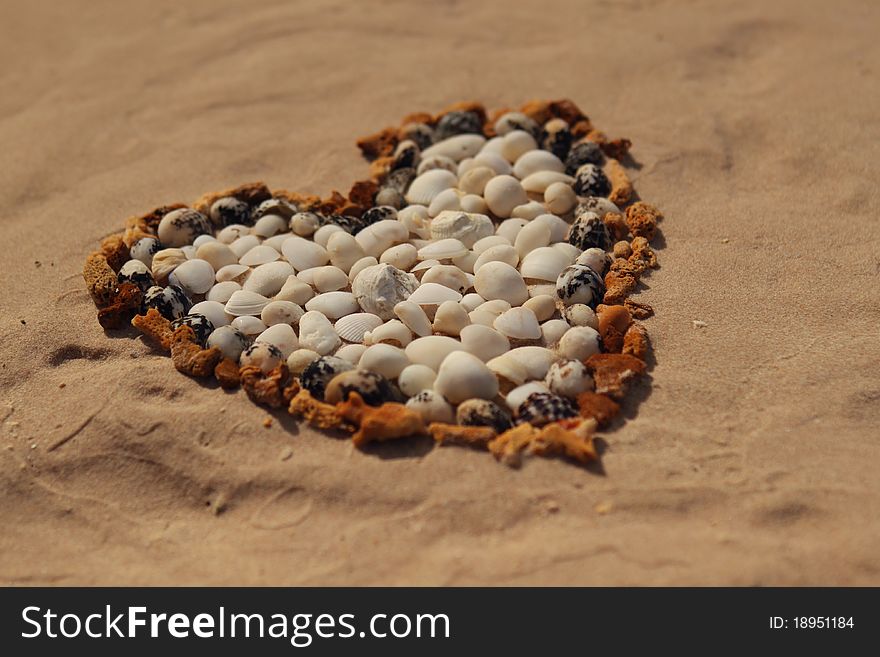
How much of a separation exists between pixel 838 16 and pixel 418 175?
2575 mm

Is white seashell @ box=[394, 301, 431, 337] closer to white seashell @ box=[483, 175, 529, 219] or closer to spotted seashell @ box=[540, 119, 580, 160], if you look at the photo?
white seashell @ box=[483, 175, 529, 219]

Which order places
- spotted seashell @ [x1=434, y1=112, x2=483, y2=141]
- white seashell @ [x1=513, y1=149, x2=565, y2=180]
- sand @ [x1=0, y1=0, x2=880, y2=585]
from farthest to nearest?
spotted seashell @ [x1=434, y1=112, x2=483, y2=141] → white seashell @ [x1=513, y1=149, x2=565, y2=180] → sand @ [x1=0, y1=0, x2=880, y2=585]

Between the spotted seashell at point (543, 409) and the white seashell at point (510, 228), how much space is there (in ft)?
2.78

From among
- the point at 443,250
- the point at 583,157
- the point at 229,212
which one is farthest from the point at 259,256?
the point at 583,157

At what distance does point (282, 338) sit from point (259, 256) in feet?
1.72

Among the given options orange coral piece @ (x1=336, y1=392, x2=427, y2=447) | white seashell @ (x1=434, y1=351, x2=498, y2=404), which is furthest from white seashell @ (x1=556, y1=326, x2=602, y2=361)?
orange coral piece @ (x1=336, y1=392, x2=427, y2=447)

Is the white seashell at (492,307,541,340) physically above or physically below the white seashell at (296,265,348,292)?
below

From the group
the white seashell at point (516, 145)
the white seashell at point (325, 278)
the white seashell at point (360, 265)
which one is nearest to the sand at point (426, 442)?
the white seashell at point (516, 145)

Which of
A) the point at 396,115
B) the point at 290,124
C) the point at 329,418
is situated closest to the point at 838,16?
the point at 396,115

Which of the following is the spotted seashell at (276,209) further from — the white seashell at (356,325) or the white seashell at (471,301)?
the white seashell at (471,301)

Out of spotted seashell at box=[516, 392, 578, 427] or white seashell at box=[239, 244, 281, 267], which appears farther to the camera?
white seashell at box=[239, 244, 281, 267]

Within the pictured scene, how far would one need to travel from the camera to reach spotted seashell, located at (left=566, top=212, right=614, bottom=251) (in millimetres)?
3182

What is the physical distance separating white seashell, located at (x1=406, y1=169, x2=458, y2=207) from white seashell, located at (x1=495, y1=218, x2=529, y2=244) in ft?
1.11

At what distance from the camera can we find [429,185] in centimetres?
348
